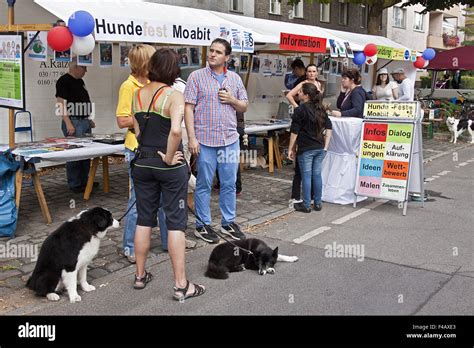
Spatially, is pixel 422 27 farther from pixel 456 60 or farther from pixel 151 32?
pixel 151 32

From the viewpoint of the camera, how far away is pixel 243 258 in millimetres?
5246

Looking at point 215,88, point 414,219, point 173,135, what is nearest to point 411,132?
point 414,219

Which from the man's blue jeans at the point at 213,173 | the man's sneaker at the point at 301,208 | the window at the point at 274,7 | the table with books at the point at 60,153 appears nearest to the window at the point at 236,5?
the window at the point at 274,7

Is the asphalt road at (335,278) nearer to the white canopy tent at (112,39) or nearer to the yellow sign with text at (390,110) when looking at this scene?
the yellow sign with text at (390,110)

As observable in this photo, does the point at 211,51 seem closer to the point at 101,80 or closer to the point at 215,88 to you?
the point at 215,88

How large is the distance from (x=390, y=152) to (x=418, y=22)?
33.6 m

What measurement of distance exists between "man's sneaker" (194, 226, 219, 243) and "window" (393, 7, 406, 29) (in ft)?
103

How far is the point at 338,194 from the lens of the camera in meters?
8.16

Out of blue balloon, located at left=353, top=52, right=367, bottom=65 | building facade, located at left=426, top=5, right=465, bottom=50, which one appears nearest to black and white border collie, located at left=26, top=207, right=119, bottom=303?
blue balloon, located at left=353, top=52, right=367, bottom=65

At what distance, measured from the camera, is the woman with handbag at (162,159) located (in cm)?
421
